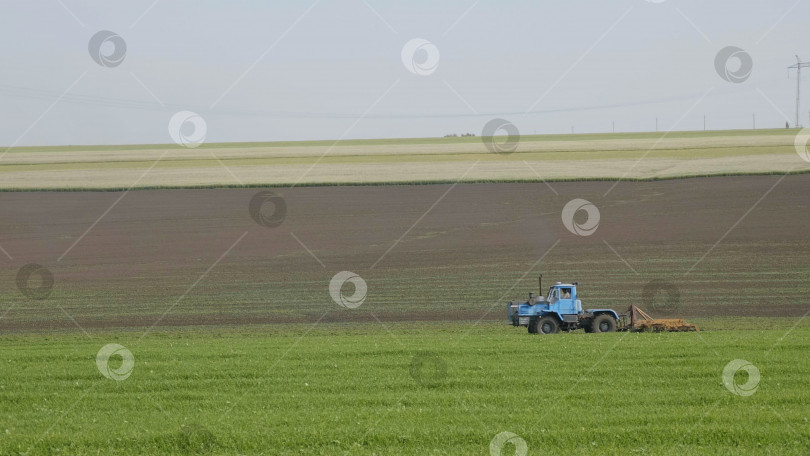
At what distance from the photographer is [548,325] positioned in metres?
29.8

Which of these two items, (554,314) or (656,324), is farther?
(554,314)

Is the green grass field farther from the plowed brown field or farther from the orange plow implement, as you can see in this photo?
the plowed brown field

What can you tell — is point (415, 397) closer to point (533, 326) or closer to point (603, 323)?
point (533, 326)

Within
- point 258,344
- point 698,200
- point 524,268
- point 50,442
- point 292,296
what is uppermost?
point 698,200

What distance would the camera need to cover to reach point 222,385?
17.6 metres

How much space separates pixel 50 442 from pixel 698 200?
178 ft

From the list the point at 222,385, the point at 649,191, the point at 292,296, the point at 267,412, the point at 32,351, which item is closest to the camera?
the point at 267,412

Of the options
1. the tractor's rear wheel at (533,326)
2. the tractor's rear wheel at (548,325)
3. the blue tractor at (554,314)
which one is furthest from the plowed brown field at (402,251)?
the tractor's rear wheel at (548,325)

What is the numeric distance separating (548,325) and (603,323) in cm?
184

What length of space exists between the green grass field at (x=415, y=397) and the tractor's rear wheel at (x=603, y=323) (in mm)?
3975

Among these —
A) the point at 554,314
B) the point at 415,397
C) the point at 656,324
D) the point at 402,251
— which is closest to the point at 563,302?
the point at 554,314

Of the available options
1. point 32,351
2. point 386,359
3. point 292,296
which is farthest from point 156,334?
point 386,359

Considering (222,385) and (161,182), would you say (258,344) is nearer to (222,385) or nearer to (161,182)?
(222,385)

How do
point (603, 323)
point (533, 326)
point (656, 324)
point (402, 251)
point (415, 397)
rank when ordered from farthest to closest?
point (402, 251) → point (533, 326) → point (603, 323) → point (656, 324) → point (415, 397)
